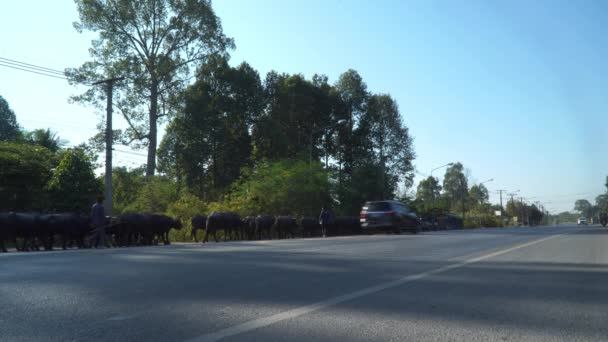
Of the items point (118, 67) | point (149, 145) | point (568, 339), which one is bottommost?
point (568, 339)

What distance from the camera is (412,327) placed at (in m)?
5.11

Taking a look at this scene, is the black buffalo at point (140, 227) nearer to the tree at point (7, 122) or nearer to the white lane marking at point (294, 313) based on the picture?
the white lane marking at point (294, 313)

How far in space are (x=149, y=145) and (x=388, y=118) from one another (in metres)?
33.3

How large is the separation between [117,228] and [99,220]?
2.75 metres

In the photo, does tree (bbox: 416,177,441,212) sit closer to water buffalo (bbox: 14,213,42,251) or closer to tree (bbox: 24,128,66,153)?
tree (bbox: 24,128,66,153)

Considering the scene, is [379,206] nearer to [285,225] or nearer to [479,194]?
[285,225]

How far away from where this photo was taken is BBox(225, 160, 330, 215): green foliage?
39.4 meters

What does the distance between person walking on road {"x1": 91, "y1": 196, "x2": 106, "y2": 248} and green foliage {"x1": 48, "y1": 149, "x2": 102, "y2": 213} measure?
1283 centimetres

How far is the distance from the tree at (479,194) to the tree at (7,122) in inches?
4307

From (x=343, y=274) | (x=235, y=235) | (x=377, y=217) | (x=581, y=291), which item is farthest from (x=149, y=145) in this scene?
(x=581, y=291)

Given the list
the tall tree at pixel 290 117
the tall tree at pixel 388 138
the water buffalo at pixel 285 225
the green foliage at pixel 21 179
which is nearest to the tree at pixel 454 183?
the tall tree at pixel 388 138

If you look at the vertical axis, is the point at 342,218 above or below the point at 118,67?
below

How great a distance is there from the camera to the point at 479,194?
14825 cm

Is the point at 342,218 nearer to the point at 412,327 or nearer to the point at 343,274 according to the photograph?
the point at 343,274
